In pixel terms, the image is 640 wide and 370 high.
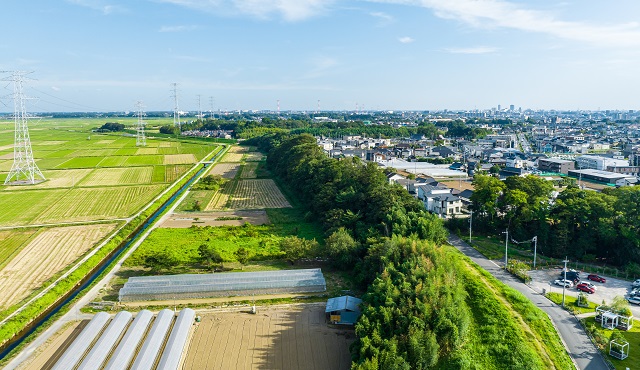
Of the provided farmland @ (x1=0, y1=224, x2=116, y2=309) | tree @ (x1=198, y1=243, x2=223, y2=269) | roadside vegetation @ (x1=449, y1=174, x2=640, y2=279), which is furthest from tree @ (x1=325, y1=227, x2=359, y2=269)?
farmland @ (x1=0, y1=224, x2=116, y2=309)

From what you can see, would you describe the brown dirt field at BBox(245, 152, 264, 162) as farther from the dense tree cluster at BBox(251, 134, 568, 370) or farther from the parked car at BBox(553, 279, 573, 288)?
the parked car at BBox(553, 279, 573, 288)

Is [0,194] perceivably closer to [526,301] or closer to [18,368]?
[18,368]

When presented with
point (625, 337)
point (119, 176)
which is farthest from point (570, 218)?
point (119, 176)

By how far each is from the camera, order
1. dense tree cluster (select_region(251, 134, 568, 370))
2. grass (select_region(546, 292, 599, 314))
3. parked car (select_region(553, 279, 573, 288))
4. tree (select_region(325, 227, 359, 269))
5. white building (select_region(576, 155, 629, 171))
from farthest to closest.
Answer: white building (select_region(576, 155, 629, 171)), tree (select_region(325, 227, 359, 269)), parked car (select_region(553, 279, 573, 288)), grass (select_region(546, 292, 599, 314)), dense tree cluster (select_region(251, 134, 568, 370))

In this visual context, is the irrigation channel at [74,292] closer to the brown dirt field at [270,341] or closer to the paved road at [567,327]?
the brown dirt field at [270,341]

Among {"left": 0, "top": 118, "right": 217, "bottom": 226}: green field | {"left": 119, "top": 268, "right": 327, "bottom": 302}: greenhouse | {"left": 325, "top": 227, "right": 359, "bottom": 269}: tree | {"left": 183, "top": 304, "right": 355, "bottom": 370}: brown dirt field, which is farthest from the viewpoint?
{"left": 0, "top": 118, "right": 217, "bottom": 226}: green field

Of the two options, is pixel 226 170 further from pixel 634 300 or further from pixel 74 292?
pixel 634 300
